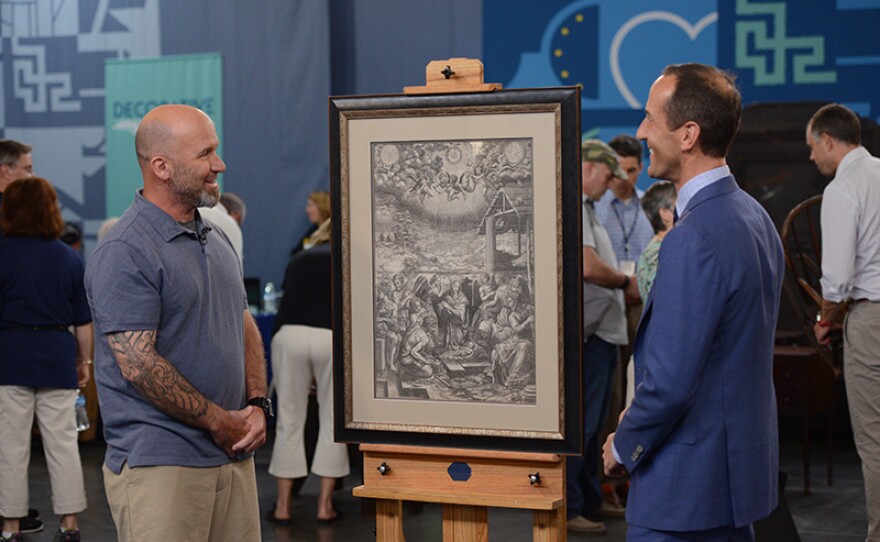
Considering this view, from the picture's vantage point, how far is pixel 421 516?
5.45 meters

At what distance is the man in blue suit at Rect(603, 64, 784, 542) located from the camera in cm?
208

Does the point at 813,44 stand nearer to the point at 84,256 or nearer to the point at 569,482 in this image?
the point at 569,482

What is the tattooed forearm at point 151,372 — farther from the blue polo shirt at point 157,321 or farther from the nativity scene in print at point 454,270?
the nativity scene in print at point 454,270

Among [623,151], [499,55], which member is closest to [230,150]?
[499,55]

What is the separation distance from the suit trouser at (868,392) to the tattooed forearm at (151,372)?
2880 mm

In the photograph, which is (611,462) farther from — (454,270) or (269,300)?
(269,300)

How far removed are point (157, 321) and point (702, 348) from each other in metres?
1.14

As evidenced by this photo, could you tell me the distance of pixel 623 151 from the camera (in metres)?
6.08

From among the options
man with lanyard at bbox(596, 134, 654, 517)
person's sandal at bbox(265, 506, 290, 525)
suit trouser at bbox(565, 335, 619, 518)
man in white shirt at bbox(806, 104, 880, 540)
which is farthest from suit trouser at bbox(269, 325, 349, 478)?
man in white shirt at bbox(806, 104, 880, 540)

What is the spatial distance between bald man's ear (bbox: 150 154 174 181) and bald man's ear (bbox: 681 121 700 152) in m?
1.13

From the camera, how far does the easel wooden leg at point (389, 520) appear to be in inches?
111

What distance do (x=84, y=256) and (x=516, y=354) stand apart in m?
7.65

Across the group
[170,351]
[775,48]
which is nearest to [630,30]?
[775,48]

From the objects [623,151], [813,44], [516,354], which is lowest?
[516,354]
